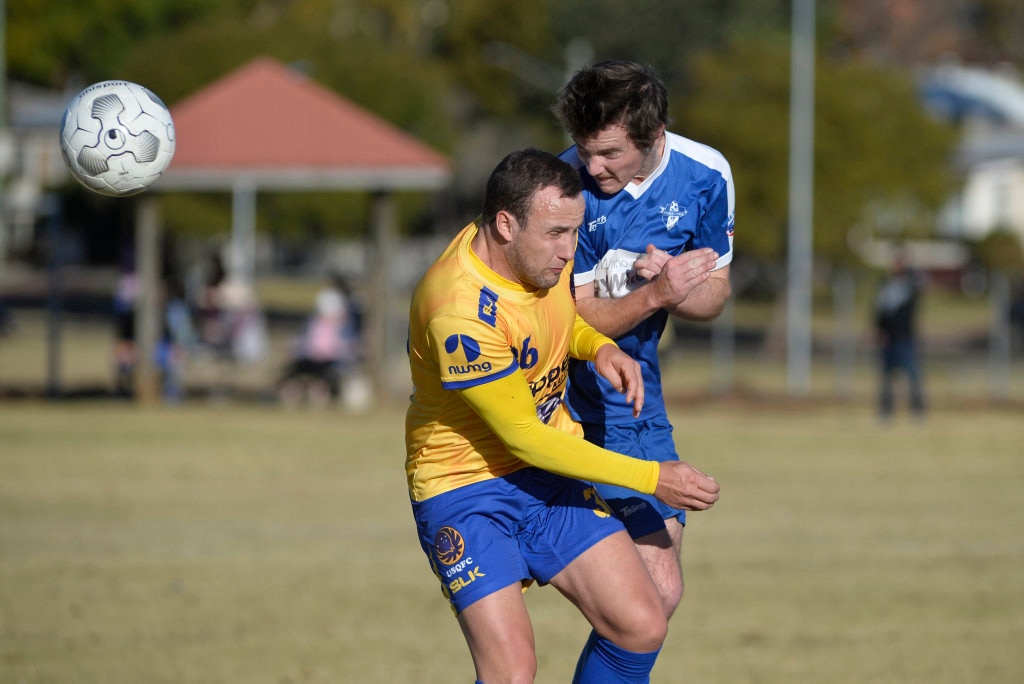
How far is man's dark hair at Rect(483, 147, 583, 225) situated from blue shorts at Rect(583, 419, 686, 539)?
1270 millimetres

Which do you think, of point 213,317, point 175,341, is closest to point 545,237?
point 175,341

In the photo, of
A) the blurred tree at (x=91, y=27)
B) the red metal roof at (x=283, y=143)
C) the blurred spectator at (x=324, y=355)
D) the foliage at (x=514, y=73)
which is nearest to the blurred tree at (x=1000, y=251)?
the foliage at (x=514, y=73)

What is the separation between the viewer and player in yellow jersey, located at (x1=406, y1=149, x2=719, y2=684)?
4.76 meters

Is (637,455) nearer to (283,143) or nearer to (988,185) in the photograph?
(283,143)

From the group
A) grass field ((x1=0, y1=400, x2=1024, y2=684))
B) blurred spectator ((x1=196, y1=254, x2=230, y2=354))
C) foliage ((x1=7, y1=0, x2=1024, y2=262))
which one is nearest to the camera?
grass field ((x1=0, y1=400, x2=1024, y2=684))

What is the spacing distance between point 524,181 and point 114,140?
6.83 feet

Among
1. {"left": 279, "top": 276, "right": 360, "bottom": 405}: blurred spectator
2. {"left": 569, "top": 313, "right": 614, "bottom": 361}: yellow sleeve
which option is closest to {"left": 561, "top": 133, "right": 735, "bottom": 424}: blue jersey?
{"left": 569, "top": 313, "right": 614, "bottom": 361}: yellow sleeve

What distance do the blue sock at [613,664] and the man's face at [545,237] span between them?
145 cm

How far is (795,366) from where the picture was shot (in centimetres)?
2545

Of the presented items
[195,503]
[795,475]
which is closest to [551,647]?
[195,503]

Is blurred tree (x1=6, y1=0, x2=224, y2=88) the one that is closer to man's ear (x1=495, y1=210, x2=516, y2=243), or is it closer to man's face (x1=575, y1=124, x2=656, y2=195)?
man's face (x1=575, y1=124, x2=656, y2=195)

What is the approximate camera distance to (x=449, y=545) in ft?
16.2

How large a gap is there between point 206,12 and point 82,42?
20.5 feet

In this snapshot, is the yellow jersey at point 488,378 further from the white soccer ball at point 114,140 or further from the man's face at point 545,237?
the white soccer ball at point 114,140
